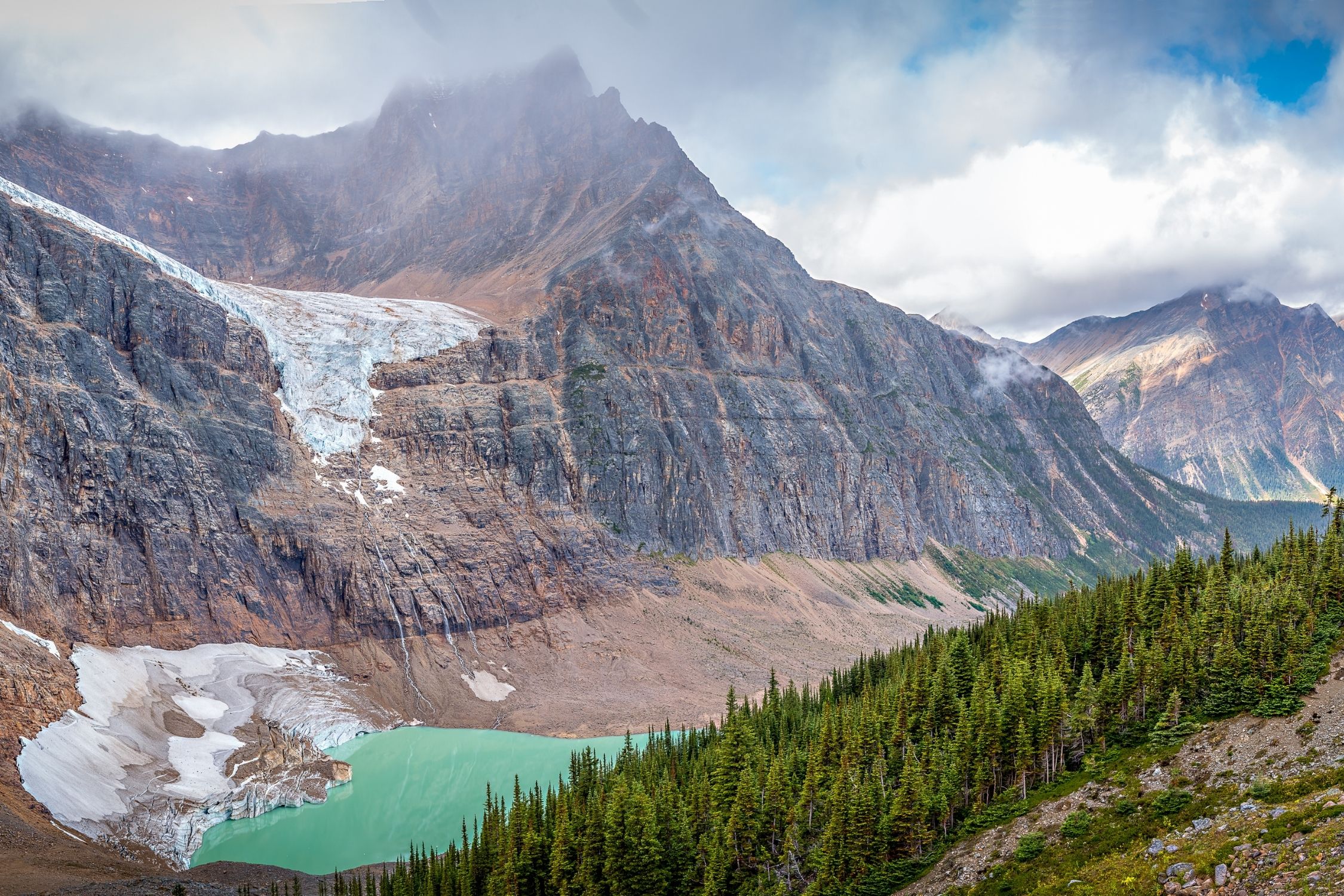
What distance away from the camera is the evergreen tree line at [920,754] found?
196 ft

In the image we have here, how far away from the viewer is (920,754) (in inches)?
2790

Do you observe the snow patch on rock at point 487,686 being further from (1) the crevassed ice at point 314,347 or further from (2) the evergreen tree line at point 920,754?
(2) the evergreen tree line at point 920,754

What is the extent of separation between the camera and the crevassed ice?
16512cm

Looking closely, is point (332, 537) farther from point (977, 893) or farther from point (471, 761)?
point (977, 893)

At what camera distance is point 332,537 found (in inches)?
6102

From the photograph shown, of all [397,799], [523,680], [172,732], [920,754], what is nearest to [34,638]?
[172,732]

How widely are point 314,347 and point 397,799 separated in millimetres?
103512

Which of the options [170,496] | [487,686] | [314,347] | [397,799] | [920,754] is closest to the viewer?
[920,754]

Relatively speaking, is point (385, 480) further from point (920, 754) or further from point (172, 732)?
point (920, 754)

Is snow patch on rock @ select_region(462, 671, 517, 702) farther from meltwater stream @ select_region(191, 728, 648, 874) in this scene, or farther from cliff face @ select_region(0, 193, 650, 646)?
cliff face @ select_region(0, 193, 650, 646)

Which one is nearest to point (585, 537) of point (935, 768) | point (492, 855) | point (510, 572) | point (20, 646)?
point (510, 572)

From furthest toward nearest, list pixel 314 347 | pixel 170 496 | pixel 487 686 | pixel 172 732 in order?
1. pixel 314 347
2. pixel 487 686
3. pixel 170 496
4. pixel 172 732

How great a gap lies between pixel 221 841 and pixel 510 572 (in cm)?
8262

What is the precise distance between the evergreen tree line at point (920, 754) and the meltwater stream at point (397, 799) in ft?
29.9
